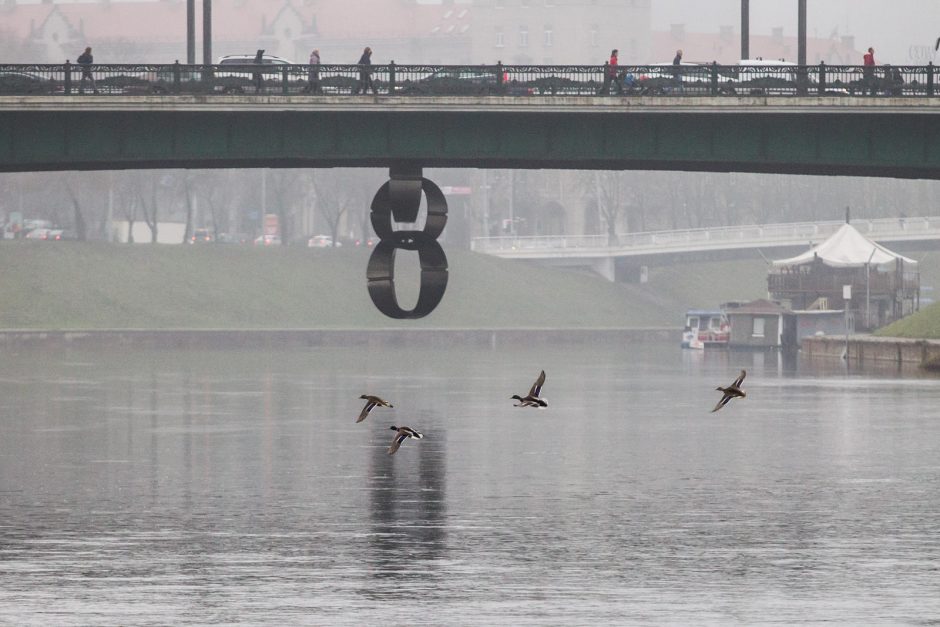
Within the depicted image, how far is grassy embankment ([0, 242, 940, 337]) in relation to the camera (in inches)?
5837

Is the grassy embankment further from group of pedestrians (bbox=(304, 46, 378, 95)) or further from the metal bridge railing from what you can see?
group of pedestrians (bbox=(304, 46, 378, 95))

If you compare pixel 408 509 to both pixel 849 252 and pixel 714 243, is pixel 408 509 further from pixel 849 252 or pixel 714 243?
pixel 714 243

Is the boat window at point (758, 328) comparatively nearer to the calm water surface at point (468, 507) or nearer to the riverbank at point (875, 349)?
the riverbank at point (875, 349)

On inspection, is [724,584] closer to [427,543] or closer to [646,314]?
[427,543]

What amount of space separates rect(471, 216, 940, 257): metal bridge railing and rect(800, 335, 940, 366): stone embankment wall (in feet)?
139

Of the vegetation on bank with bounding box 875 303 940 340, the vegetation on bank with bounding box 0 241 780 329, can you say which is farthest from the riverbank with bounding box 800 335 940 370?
the vegetation on bank with bounding box 0 241 780 329

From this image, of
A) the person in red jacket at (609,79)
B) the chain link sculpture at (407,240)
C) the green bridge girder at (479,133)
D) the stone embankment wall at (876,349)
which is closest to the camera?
the green bridge girder at (479,133)

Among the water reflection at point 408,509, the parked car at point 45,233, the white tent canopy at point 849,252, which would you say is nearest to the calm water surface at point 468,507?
the water reflection at point 408,509

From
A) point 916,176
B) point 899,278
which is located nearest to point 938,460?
point 916,176

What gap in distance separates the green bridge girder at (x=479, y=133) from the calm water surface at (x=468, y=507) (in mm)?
9715

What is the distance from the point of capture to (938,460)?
5884cm

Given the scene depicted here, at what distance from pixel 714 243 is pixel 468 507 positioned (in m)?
147

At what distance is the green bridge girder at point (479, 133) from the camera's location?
222 ft

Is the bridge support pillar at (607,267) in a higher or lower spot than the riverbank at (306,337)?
higher
